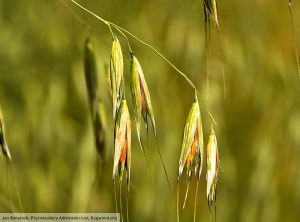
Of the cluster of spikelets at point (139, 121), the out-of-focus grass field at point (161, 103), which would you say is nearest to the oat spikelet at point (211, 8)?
the cluster of spikelets at point (139, 121)

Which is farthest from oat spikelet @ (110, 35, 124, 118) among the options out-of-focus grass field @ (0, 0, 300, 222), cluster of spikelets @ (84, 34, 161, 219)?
out-of-focus grass field @ (0, 0, 300, 222)

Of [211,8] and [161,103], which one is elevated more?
[211,8]

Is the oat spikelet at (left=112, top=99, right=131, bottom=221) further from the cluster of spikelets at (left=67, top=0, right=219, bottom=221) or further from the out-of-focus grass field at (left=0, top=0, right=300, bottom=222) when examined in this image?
the out-of-focus grass field at (left=0, top=0, right=300, bottom=222)

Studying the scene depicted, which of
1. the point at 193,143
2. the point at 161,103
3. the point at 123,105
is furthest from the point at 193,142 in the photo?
the point at 161,103

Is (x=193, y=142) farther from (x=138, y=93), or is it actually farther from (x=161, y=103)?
(x=161, y=103)

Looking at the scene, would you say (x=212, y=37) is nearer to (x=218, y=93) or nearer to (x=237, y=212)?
(x=218, y=93)

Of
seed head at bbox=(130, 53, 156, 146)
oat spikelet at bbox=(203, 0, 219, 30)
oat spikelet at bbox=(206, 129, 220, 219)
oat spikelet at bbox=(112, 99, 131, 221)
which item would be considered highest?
oat spikelet at bbox=(203, 0, 219, 30)

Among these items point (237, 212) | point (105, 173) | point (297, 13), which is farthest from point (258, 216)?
point (297, 13)

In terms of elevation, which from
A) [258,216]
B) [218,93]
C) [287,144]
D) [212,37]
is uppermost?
[212,37]
